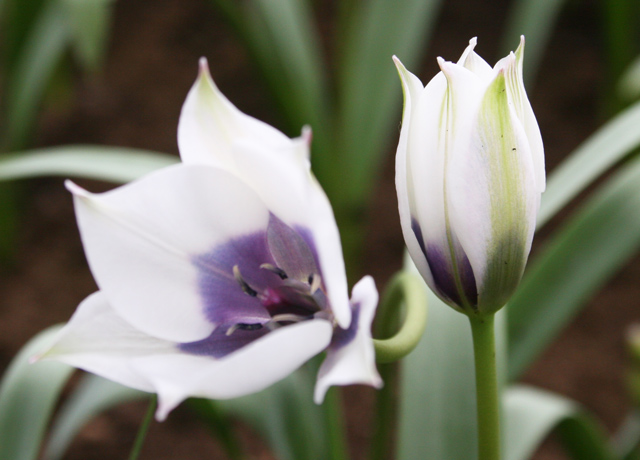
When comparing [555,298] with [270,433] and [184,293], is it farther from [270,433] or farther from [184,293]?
[184,293]

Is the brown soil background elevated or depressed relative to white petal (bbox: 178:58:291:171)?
depressed

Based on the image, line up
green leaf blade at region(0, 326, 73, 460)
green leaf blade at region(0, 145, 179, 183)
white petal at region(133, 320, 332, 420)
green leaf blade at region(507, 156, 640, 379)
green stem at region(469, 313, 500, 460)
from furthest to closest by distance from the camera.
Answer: green leaf blade at region(0, 145, 179, 183) < green leaf blade at region(507, 156, 640, 379) < green leaf blade at region(0, 326, 73, 460) < green stem at region(469, 313, 500, 460) < white petal at region(133, 320, 332, 420)

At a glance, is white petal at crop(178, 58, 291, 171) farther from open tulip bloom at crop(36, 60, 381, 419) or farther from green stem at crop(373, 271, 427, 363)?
green stem at crop(373, 271, 427, 363)

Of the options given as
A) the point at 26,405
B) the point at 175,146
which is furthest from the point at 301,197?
the point at 175,146

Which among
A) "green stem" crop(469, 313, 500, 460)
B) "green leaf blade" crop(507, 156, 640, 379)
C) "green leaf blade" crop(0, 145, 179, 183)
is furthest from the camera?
"green leaf blade" crop(0, 145, 179, 183)

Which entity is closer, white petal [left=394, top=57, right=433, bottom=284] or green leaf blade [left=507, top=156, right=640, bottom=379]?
white petal [left=394, top=57, right=433, bottom=284]

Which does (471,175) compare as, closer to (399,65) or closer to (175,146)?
(399,65)

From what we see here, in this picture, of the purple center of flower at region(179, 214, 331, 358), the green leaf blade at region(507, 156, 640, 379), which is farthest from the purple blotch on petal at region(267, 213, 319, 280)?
the green leaf blade at region(507, 156, 640, 379)

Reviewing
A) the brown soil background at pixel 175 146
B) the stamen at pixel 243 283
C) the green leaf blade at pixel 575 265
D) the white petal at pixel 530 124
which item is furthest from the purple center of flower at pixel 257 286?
the brown soil background at pixel 175 146
